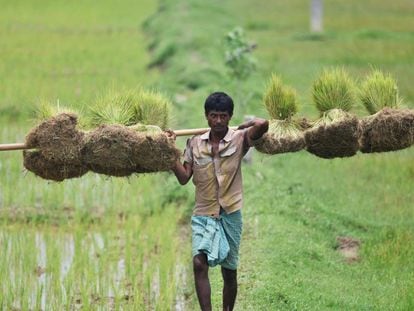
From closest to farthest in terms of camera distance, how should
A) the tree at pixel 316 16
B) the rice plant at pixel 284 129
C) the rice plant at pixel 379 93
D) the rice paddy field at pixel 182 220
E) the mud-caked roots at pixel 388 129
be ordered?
the rice plant at pixel 284 129 → the mud-caked roots at pixel 388 129 → the rice plant at pixel 379 93 → the rice paddy field at pixel 182 220 → the tree at pixel 316 16

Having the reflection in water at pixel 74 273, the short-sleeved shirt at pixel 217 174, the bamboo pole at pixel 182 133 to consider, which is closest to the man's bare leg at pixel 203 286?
the short-sleeved shirt at pixel 217 174

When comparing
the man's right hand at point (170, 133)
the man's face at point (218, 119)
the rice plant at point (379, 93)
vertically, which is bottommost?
the man's right hand at point (170, 133)

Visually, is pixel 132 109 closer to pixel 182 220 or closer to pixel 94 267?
pixel 94 267

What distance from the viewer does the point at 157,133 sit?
229 inches

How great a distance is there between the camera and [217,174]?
222 inches

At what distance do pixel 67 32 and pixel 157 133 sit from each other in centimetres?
1442

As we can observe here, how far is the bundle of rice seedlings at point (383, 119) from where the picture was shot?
6203mm

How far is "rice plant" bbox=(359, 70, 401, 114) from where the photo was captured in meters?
6.37

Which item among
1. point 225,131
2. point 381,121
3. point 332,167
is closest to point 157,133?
point 225,131

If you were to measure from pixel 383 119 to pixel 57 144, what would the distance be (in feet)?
6.24

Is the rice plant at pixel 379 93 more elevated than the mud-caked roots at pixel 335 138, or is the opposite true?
the rice plant at pixel 379 93

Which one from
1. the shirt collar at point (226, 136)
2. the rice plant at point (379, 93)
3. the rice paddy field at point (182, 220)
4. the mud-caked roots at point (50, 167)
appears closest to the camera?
the shirt collar at point (226, 136)

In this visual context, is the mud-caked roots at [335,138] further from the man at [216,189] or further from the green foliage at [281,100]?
the man at [216,189]

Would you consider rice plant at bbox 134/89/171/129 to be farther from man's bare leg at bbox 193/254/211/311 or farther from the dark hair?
man's bare leg at bbox 193/254/211/311
